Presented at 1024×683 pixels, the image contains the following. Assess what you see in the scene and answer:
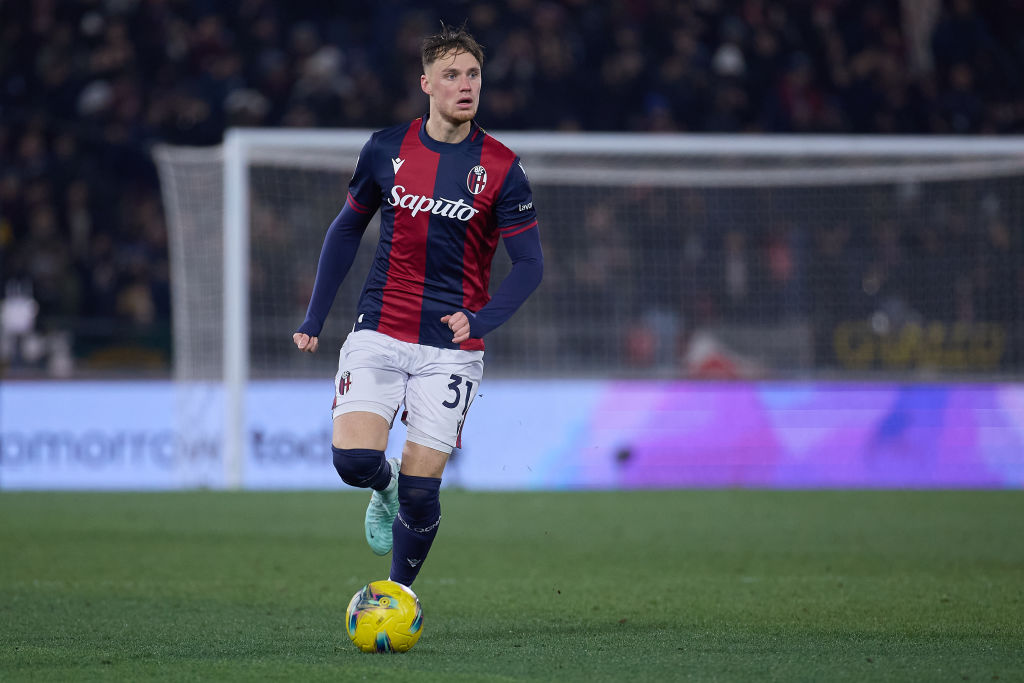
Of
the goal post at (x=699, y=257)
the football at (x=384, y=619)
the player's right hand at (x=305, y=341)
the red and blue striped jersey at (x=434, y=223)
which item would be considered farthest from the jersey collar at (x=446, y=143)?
the goal post at (x=699, y=257)

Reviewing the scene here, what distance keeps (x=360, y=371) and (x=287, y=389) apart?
25.0 feet

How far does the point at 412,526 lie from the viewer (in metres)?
5.03

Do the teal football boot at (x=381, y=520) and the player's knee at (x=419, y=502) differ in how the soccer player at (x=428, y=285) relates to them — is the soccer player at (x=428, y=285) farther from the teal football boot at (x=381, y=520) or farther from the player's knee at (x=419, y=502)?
the teal football boot at (x=381, y=520)

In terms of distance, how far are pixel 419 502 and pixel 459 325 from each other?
0.70m

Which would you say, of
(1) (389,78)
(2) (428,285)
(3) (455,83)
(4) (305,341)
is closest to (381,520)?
(4) (305,341)

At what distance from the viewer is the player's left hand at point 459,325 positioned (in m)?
4.78

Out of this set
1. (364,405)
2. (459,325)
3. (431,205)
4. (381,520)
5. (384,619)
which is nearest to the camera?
(384,619)

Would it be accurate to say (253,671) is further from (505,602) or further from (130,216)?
(130,216)

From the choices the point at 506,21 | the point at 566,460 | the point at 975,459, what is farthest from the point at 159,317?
the point at 975,459

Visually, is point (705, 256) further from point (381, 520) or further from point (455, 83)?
point (455, 83)

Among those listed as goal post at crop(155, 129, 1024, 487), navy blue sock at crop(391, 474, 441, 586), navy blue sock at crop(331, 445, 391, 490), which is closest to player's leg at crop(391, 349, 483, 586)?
navy blue sock at crop(391, 474, 441, 586)

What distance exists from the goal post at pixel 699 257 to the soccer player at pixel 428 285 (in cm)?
726

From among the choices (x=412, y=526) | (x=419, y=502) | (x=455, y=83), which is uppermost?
(x=455, y=83)

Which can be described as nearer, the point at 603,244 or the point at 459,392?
the point at 459,392
